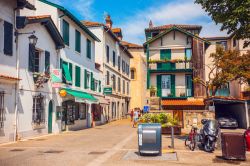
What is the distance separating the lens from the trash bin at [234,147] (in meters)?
10.1

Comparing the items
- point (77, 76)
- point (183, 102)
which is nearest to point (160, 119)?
point (77, 76)

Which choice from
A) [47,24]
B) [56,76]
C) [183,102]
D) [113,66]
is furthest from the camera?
[113,66]

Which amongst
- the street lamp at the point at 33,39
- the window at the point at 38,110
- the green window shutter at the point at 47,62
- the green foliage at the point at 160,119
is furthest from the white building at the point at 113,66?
the street lamp at the point at 33,39

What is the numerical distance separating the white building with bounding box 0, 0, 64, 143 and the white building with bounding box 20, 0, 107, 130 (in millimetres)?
1555

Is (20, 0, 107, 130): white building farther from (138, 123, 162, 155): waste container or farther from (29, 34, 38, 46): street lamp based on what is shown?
(138, 123, 162, 155): waste container

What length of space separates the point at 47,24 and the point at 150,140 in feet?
37.7

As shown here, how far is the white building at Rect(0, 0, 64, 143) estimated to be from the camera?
14.6 meters

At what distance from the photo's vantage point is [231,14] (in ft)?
43.4

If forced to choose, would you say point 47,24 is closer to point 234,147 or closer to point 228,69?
point 234,147

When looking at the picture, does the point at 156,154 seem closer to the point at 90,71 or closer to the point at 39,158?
the point at 39,158

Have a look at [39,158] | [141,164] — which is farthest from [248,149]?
[39,158]

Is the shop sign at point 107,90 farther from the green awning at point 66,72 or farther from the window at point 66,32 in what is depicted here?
the window at point 66,32

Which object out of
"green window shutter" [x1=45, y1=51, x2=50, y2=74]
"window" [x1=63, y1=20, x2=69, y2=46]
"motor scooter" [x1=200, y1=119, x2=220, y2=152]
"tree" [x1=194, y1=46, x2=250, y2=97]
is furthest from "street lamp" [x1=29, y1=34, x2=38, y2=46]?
→ "tree" [x1=194, y1=46, x2=250, y2=97]

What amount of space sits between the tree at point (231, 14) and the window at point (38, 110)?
10.8 meters
